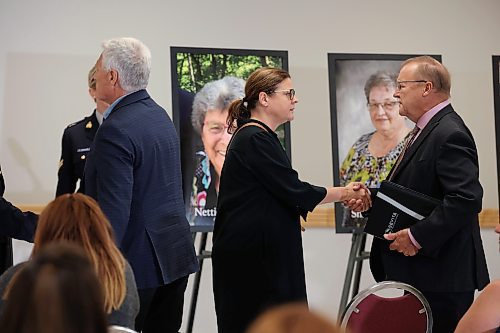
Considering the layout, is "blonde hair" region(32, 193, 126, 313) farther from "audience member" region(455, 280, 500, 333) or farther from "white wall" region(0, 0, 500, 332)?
"white wall" region(0, 0, 500, 332)

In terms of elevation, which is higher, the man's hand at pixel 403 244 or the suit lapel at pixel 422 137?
the suit lapel at pixel 422 137

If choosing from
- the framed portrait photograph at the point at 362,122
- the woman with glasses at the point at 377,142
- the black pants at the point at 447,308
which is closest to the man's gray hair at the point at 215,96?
the framed portrait photograph at the point at 362,122

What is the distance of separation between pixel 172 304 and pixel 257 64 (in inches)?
75.2

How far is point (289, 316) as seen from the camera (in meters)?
1.20

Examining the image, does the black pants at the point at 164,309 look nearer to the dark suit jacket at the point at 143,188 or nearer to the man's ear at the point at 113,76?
the dark suit jacket at the point at 143,188

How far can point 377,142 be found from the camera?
542 cm

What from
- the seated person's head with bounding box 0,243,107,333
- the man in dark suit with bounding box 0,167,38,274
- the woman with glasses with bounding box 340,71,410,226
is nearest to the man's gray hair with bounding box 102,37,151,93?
the man in dark suit with bounding box 0,167,38,274

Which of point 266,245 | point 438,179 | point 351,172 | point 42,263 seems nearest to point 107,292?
point 42,263

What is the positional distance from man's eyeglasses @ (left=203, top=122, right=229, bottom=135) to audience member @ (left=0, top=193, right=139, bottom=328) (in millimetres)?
2656

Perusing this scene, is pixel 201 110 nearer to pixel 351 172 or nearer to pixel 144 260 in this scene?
pixel 351 172

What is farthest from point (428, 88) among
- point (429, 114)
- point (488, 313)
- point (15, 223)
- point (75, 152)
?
point (15, 223)

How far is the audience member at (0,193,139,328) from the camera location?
2305 millimetres

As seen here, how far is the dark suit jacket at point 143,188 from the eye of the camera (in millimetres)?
3350

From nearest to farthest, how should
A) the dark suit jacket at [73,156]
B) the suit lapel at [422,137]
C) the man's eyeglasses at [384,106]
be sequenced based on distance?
1. the suit lapel at [422,137]
2. the dark suit jacket at [73,156]
3. the man's eyeglasses at [384,106]
